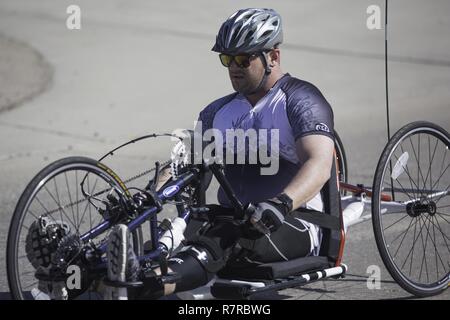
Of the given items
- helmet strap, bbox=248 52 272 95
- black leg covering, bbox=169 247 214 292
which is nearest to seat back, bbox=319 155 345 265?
helmet strap, bbox=248 52 272 95

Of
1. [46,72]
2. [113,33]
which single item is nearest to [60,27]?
[113,33]

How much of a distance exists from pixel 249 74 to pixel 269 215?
852 millimetres

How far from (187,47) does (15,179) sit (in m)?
4.68

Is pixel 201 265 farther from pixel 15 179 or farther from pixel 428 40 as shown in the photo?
pixel 428 40

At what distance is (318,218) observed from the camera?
5.12 meters

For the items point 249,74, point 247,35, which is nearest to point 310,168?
point 249,74

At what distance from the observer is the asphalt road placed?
9.14 meters

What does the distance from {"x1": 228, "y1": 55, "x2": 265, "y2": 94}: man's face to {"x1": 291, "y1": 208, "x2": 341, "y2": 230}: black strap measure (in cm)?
65

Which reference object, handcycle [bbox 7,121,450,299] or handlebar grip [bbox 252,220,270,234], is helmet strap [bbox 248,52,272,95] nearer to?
handcycle [bbox 7,121,450,299]

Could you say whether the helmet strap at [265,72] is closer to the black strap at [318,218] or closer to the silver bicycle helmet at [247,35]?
the silver bicycle helmet at [247,35]

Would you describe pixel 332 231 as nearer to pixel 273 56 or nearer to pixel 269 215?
pixel 269 215

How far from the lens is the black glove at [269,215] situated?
4.68 m

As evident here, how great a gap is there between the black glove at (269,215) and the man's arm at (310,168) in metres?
0.10
